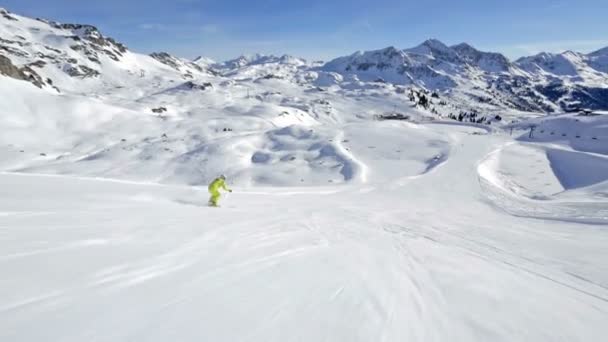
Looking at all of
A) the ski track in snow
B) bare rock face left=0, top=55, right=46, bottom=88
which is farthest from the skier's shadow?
bare rock face left=0, top=55, right=46, bottom=88

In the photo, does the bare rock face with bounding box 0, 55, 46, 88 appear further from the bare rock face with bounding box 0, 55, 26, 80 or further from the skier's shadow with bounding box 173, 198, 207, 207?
the skier's shadow with bounding box 173, 198, 207, 207

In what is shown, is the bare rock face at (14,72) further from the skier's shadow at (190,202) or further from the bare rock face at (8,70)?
the skier's shadow at (190,202)

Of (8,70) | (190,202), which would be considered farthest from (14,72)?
(190,202)

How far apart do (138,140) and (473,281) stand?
7448 cm

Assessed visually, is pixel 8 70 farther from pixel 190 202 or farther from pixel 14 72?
pixel 190 202

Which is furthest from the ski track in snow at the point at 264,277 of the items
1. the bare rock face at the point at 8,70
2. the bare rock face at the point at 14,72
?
the bare rock face at the point at 14,72

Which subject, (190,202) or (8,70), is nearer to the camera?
(190,202)

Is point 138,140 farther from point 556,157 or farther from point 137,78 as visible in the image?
point 137,78

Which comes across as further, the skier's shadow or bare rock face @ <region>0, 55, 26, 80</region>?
bare rock face @ <region>0, 55, 26, 80</region>

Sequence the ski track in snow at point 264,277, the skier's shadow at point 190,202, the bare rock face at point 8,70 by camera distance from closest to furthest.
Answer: the ski track in snow at point 264,277 → the skier's shadow at point 190,202 → the bare rock face at point 8,70

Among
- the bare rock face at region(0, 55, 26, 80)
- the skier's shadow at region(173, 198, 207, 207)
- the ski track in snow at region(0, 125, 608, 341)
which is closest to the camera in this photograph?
the ski track in snow at region(0, 125, 608, 341)

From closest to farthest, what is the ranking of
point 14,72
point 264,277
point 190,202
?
point 264,277, point 190,202, point 14,72

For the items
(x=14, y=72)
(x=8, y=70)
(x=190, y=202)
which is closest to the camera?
(x=190, y=202)

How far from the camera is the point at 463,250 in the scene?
28.3ft
